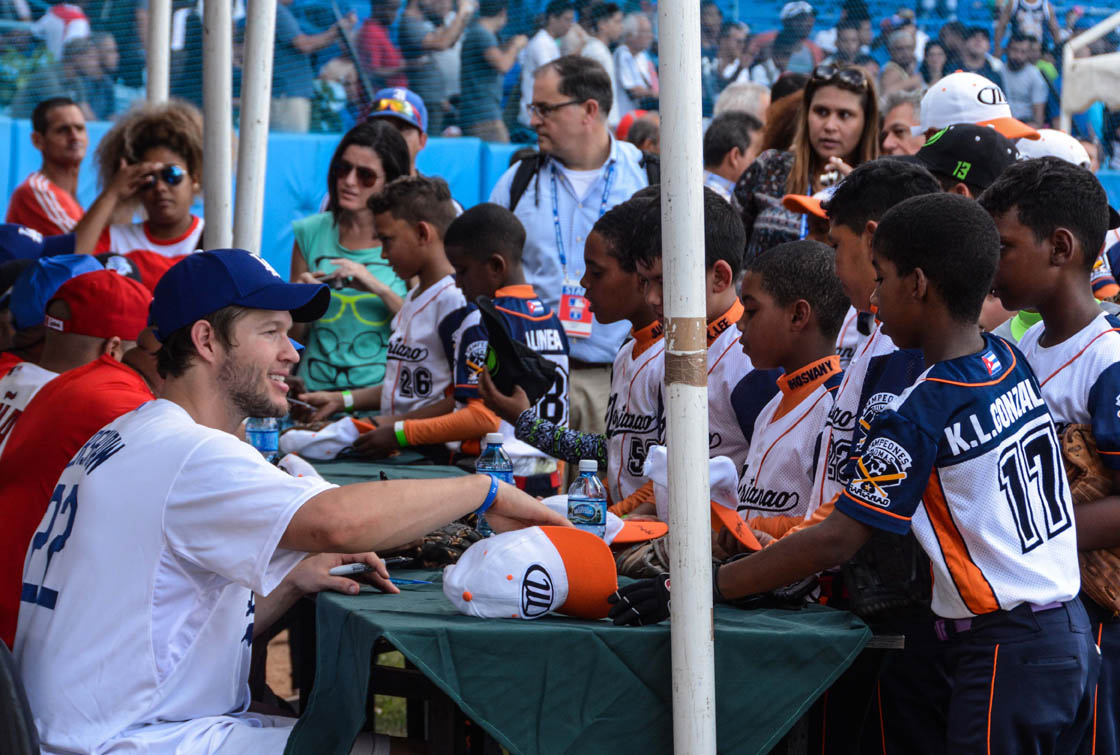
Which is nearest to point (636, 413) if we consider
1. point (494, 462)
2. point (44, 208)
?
point (494, 462)

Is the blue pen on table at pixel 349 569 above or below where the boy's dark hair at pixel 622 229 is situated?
below

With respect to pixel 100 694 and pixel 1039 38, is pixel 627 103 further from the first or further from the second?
pixel 100 694

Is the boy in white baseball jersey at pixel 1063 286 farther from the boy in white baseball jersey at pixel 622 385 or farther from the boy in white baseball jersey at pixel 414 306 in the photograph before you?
the boy in white baseball jersey at pixel 414 306

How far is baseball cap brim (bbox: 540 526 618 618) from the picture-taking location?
2.50 metres

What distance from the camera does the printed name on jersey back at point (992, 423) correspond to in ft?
7.65

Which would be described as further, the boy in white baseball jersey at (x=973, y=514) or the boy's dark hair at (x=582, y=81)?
the boy's dark hair at (x=582, y=81)

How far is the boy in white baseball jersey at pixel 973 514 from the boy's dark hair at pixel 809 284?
688mm

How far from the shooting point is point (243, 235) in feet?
14.6

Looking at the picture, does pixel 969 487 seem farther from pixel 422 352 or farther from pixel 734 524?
pixel 422 352

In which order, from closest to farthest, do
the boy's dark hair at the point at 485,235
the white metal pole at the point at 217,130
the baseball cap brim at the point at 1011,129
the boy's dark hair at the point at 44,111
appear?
the baseball cap brim at the point at 1011,129 → the white metal pole at the point at 217,130 → the boy's dark hair at the point at 485,235 → the boy's dark hair at the point at 44,111

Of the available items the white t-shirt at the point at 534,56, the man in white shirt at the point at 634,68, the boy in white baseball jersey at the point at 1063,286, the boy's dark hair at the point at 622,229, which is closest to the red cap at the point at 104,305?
the boy's dark hair at the point at 622,229

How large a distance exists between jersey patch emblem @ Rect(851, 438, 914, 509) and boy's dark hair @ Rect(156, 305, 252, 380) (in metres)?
1.35

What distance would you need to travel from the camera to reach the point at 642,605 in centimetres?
247

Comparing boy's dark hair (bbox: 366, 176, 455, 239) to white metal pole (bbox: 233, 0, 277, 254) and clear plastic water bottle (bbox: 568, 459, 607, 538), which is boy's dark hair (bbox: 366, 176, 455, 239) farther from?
clear plastic water bottle (bbox: 568, 459, 607, 538)
